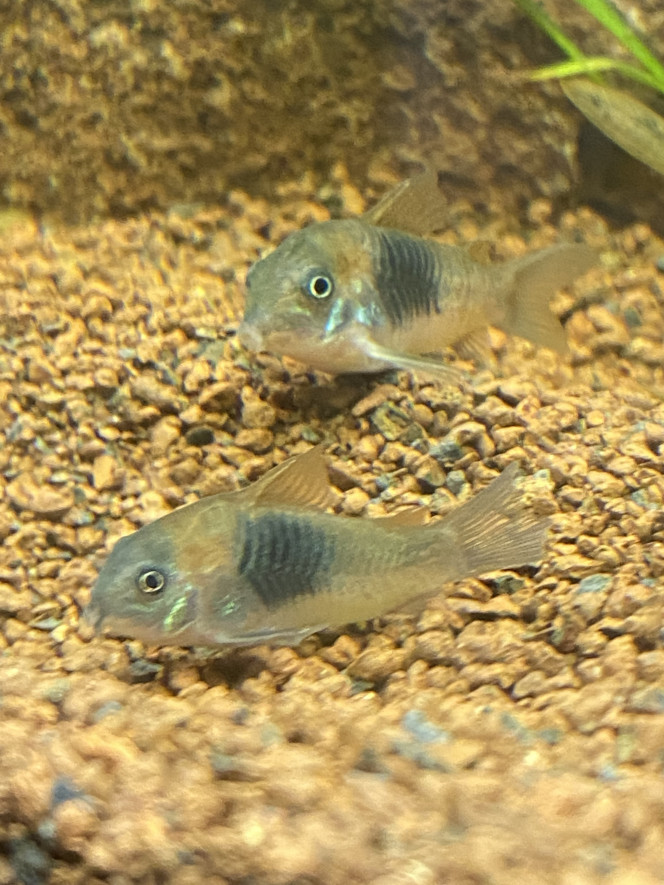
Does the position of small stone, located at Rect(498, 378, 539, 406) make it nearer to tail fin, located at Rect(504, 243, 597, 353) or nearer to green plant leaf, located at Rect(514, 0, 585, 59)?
tail fin, located at Rect(504, 243, 597, 353)

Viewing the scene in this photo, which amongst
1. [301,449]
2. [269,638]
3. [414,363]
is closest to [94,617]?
[269,638]

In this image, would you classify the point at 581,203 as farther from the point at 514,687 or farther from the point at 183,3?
the point at 514,687

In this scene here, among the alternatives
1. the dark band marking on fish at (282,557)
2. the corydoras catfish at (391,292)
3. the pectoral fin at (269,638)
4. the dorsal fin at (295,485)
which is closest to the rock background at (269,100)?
the corydoras catfish at (391,292)

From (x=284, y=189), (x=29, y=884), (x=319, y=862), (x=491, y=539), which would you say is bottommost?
(x=29, y=884)

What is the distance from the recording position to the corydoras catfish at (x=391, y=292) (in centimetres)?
279

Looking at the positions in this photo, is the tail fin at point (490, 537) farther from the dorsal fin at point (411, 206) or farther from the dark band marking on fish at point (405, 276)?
the dorsal fin at point (411, 206)

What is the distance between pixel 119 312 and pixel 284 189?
120cm

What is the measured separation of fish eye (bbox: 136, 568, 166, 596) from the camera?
6.86 ft

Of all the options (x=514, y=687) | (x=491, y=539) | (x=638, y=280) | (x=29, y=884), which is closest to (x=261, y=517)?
(x=491, y=539)

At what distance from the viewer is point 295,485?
7.50 ft

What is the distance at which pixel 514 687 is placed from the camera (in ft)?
6.41

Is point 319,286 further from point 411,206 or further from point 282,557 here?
point 282,557

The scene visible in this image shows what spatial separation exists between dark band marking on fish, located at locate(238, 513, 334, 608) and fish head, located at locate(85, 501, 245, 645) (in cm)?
6

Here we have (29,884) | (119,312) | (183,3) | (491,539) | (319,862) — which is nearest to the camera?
(319,862)
